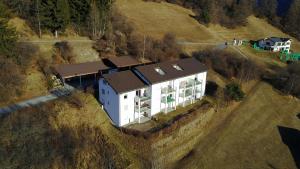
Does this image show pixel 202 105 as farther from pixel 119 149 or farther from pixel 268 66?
pixel 268 66

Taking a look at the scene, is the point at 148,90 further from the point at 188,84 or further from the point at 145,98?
the point at 188,84

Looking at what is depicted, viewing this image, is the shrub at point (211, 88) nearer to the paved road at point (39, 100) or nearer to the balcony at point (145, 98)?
the balcony at point (145, 98)

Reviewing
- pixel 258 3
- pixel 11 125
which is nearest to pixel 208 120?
pixel 11 125

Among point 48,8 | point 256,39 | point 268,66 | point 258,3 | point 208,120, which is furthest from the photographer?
point 258,3

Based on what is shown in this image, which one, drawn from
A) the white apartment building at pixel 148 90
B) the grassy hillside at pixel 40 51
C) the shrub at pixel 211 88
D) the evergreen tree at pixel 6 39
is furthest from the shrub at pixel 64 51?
→ the shrub at pixel 211 88

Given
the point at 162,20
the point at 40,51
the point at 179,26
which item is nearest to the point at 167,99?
the point at 40,51

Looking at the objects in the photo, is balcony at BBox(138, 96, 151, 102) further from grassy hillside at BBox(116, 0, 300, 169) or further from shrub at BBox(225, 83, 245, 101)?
shrub at BBox(225, 83, 245, 101)

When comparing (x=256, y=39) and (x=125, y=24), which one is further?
(x=256, y=39)
